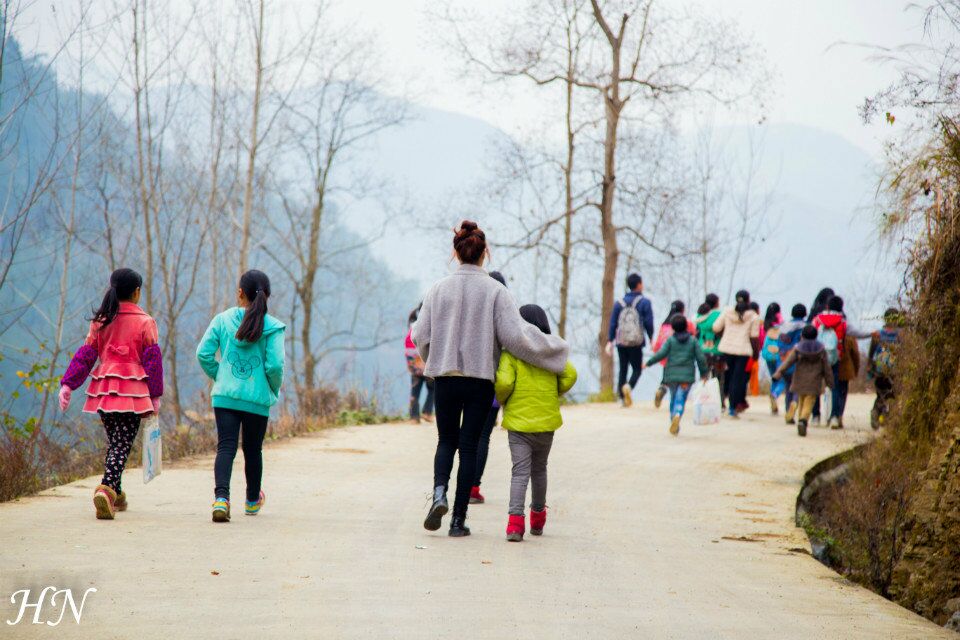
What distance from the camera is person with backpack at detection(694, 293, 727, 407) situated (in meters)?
18.1

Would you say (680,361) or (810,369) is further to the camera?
(810,369)

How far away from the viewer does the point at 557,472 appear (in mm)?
11289

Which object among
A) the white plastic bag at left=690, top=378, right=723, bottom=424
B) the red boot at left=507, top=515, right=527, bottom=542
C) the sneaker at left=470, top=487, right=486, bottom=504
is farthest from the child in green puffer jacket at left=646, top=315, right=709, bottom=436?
the red boot at left=507, top=515, right=527, bottom=542

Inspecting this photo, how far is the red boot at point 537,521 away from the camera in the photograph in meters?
7.58

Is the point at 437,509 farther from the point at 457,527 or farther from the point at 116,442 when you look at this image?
the point at 116,442

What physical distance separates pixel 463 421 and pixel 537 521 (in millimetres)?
1033

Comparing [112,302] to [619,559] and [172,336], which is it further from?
[172,336]

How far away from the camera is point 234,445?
758 cm

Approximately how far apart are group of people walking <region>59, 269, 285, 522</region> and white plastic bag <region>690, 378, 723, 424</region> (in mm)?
8573

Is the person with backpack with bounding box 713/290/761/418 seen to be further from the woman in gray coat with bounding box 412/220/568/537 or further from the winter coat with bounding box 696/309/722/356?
the woman in gray coat with bounding box 412/220/568/537

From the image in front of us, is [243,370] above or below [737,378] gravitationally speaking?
below

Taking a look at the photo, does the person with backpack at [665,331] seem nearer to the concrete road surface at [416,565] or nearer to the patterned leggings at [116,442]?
the concrete road surface at [416,565]

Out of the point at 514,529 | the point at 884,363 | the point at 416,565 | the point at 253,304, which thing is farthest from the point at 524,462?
the point at 884,363

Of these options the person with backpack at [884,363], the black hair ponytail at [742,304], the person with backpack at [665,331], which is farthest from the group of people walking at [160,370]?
the black hair ponytail at [742,304]
